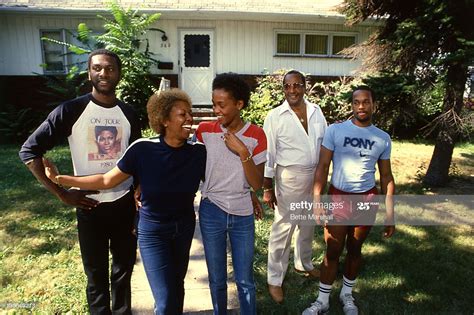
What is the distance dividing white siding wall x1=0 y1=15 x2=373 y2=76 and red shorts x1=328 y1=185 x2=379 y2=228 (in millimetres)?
9360

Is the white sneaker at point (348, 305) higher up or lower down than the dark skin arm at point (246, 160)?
lower down

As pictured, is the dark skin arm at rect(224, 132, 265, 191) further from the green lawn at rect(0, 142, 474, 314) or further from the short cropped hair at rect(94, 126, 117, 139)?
the green lawn at rect(0, 142, 474, 314)

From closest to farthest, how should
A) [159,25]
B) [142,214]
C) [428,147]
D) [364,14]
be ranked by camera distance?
1. [142,214]
2. [364,14]
3. [428,147]
4. [159,25]

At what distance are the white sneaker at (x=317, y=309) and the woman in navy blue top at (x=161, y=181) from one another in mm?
1318

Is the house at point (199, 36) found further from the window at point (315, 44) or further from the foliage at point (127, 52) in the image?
the foliage at point (127, 52)

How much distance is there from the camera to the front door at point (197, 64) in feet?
37.6

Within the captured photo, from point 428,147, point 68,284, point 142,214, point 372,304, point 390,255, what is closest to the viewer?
point 142,214

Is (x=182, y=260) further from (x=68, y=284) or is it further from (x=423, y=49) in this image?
(x=423, y=49)

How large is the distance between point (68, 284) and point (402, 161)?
24.4ft

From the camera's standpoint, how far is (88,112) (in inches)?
93.4

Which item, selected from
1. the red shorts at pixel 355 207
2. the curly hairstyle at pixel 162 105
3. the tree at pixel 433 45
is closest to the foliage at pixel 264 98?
the tree at pixel 433 45

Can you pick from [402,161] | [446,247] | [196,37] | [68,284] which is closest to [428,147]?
[402,161]

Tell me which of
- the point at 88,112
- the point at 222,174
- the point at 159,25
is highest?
the point at 159,25

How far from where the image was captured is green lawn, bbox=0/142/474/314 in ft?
10.5
